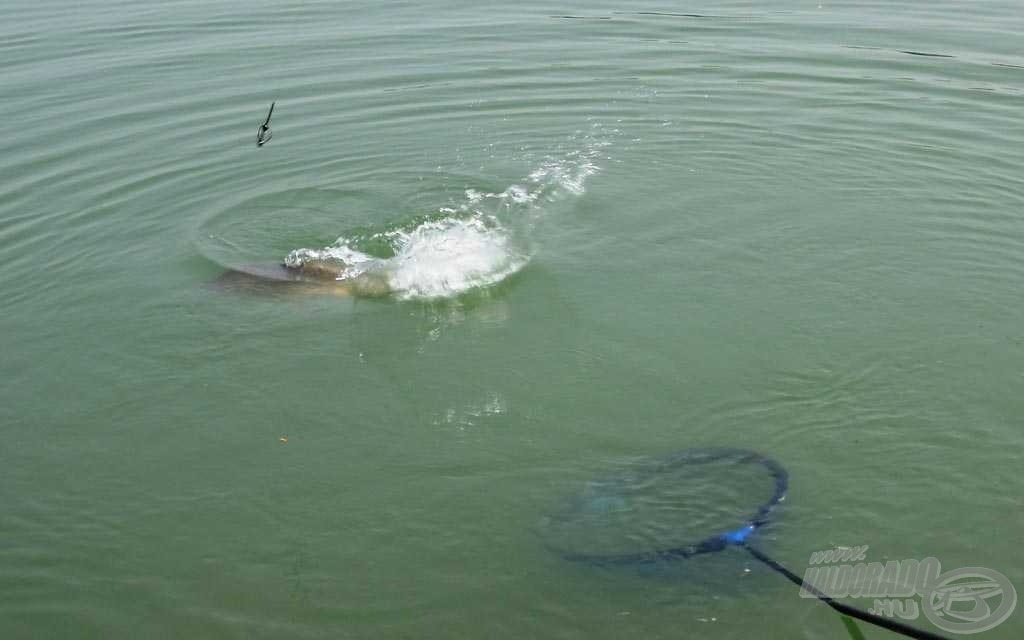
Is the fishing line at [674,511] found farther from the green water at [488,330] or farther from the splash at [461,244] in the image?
the splash at [461,244]

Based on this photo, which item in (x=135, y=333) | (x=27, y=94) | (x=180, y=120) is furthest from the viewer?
(x=27, y=94)

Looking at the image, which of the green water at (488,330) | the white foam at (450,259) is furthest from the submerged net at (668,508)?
the white foam at (450,259)

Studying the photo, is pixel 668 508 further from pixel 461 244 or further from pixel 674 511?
pixel 461 244

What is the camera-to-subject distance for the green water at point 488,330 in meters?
5.37

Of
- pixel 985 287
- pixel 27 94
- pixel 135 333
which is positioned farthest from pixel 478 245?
pixel 27 94

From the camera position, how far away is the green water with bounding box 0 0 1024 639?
5.37m

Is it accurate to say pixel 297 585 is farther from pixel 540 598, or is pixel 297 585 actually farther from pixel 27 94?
pixel 27 94

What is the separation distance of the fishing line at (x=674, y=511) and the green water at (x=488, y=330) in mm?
125

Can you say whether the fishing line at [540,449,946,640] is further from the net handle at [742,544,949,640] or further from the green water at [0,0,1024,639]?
the green water at [0,0,1024,639]

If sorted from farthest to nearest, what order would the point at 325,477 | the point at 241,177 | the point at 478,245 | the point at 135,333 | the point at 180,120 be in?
the point at 180,120
the point at 241,177
the point at 478,245
the point at 135,333
the point at 325,477

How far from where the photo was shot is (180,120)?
38.9ft

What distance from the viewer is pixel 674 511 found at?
18.4 feet

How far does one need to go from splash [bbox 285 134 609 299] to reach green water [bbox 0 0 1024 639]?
38mm

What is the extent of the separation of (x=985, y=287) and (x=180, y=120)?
817 cm
